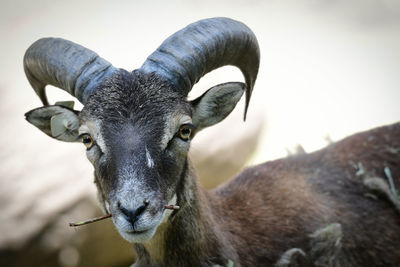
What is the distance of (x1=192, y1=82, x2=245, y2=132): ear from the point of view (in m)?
4.00

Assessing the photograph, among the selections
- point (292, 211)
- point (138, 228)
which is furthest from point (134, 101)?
point (292, 211)

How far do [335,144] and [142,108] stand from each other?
125 inches

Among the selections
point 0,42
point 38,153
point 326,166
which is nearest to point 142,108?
point 326,166

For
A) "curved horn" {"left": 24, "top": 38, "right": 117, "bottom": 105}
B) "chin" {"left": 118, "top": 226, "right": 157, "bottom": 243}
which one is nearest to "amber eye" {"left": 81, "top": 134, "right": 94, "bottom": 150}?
"curved horn" {"left": 24, "top": 38, "right": 117, "bottom": 105}

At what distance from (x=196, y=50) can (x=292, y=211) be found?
6.53ft

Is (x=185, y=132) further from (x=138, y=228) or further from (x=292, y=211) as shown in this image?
(x=292, y=211)

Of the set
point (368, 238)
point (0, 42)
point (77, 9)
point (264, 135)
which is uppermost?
point (77, 9)

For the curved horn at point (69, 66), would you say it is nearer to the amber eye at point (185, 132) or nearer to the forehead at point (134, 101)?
the forehead at point (134, 101)

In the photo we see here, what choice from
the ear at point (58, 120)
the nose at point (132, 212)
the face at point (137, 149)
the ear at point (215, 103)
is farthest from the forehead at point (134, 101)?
the nose at point (132, 212)

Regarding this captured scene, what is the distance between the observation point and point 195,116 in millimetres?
4012

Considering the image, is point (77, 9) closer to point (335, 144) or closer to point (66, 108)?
point (66, 108)

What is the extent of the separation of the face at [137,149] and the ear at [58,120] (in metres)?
0.34

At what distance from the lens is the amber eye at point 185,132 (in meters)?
3.61

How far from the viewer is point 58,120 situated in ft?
13.3
